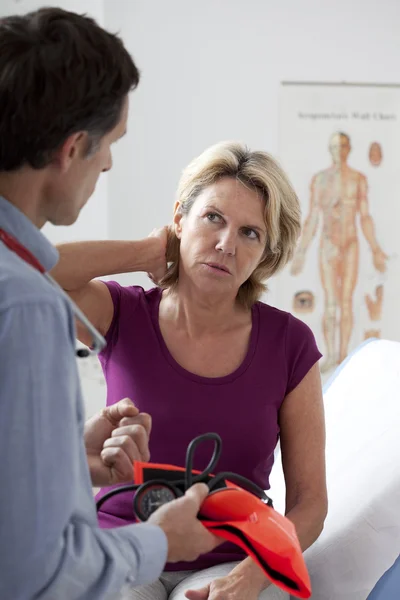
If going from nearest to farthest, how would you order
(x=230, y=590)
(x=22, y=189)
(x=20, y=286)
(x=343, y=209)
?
1. (x=20, y=286)
2. (x=22, y=189)
3. (x=230, y=590)
4. (x=343, y=209)

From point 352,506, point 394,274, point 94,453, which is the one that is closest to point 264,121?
point 394,274

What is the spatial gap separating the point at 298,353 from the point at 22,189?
88cm

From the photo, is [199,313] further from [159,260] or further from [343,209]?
[343,209]

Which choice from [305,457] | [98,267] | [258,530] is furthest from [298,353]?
[258,530]

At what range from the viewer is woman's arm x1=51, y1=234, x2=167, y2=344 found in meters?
1.60

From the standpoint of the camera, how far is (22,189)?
938 mm

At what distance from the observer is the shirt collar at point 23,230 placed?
0.91m

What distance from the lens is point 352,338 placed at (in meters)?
3.83

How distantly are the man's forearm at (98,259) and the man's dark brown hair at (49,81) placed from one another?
0.67 metres

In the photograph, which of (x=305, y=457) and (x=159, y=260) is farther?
(x=159, y=260)

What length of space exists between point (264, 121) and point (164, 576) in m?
2.53

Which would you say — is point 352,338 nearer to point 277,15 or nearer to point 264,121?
point 264,121

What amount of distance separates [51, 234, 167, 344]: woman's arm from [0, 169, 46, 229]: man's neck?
0.63 metres

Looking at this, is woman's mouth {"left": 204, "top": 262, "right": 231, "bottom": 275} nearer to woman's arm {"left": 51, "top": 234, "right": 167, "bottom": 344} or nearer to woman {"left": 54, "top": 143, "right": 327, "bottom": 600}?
woman {"left": 54, "top": 143, "right": 327, "bottom": 600}
